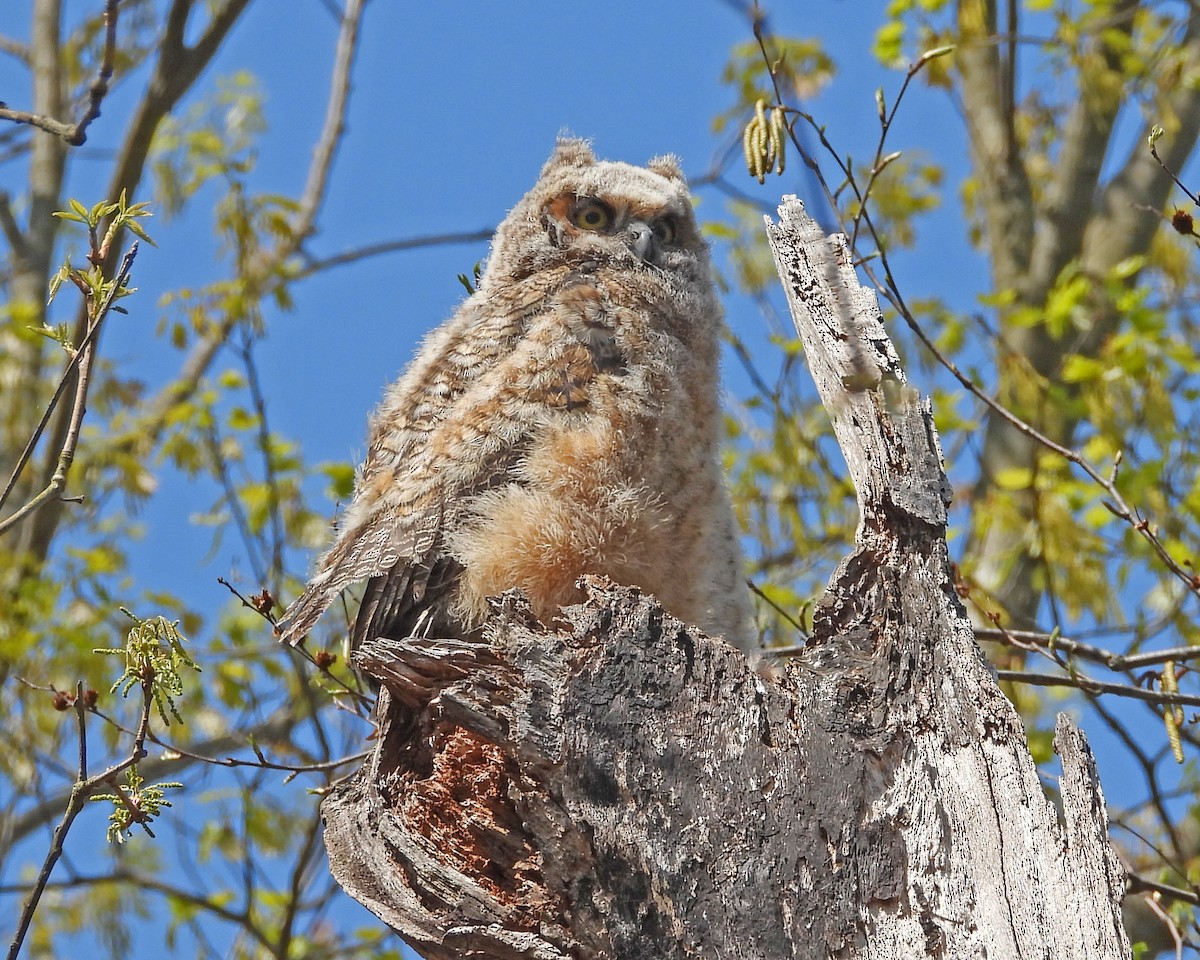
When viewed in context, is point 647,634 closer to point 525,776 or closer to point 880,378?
point 525,776

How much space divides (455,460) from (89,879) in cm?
306

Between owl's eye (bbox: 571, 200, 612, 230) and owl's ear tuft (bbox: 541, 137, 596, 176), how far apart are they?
0.30 meters

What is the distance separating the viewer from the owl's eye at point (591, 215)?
159 inches

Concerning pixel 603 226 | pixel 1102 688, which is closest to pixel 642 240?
pixel 603 226

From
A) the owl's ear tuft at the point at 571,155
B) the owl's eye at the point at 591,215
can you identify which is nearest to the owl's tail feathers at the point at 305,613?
the owl's eye at the point at 591,215

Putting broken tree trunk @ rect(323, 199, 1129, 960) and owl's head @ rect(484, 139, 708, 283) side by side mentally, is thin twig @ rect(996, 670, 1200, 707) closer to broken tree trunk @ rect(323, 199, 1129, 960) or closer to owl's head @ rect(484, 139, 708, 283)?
broken tree trunk @ rect(323, 199, 1129, 960)

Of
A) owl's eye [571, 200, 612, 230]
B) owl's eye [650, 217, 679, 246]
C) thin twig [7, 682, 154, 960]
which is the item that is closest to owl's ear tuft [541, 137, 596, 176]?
owl's eye [571, 200, 612, 230]

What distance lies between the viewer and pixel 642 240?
3.85m

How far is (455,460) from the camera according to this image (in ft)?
10.5

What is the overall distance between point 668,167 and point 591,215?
0.54m

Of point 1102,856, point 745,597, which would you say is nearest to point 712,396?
point 745,597

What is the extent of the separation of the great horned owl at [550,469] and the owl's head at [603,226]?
82 mm

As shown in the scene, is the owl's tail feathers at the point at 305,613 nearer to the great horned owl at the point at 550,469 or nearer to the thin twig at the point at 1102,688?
the great horned owl at the point at 550,469

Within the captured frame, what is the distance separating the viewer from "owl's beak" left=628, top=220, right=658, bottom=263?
12.6 feet
